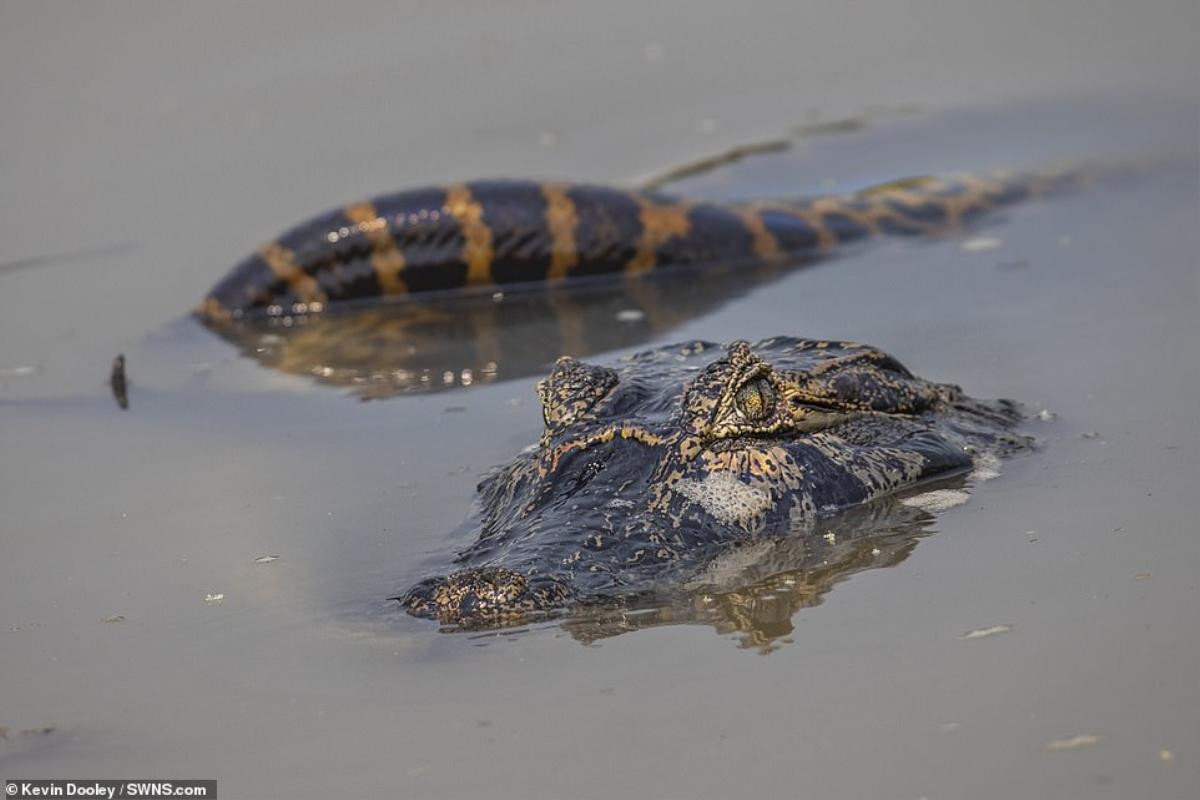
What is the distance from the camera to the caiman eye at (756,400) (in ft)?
20.5

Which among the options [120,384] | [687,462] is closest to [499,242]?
[120,384]

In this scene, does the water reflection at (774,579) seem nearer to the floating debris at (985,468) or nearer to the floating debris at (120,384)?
the floating debris at (985,468)

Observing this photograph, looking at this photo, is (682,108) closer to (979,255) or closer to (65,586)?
(979,255)

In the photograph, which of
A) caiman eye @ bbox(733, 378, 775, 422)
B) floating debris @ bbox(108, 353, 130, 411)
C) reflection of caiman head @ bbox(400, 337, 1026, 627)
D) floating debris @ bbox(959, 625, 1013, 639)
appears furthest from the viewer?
floating debris @ bbox(108, 353, 130, 411)

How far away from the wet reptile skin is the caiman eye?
4.19 metres

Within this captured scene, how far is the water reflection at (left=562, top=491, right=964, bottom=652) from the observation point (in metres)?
5.42

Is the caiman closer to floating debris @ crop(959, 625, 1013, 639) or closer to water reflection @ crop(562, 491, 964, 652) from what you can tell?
water reflection @ crop(562, 491, 964, 652)

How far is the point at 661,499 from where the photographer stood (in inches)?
236

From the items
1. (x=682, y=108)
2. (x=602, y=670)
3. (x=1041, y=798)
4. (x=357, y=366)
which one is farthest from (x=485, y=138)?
(x=1041, y=798)

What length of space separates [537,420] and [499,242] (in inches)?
108

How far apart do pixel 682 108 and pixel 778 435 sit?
720 cm

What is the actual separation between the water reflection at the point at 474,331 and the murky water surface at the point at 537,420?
1.6 inches

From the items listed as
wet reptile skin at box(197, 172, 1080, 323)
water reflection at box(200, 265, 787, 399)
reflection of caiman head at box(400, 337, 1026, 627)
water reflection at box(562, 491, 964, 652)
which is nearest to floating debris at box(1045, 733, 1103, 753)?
water reflection at box(562, 491, 964, 652)

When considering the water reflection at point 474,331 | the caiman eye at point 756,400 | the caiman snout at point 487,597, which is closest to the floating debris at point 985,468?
the caiman eye at point 756,400
